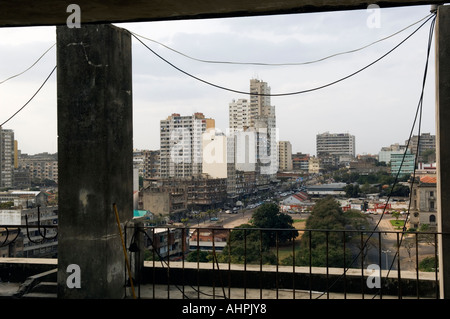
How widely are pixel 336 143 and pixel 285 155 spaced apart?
45.3 metres

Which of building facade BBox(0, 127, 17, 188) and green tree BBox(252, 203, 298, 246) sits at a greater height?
building facade BBox(0, 127, 17, 188)

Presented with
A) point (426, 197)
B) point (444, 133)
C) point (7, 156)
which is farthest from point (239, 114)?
point (444, 133)

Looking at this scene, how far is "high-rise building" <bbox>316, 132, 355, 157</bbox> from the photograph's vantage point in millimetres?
149438

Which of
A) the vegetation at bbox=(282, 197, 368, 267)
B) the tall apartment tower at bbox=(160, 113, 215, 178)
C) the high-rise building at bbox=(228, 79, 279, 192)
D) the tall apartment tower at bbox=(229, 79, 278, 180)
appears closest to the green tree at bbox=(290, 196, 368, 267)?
the vegetation at bbox=(282, 197, 368, 267)

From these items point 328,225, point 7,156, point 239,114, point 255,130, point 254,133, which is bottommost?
point 328,225

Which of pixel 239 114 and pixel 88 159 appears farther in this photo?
pixel 239 114

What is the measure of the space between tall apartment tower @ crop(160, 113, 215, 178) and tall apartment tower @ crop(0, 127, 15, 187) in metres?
45.2

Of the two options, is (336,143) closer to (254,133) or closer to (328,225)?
(254,133)

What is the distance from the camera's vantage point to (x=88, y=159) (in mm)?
4168

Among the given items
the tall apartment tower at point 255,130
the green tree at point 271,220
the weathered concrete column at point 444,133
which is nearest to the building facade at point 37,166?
the green tree at point 271,220

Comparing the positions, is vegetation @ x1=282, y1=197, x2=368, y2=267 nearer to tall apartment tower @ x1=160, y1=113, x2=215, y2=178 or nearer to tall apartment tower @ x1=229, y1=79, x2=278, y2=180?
tall apartment tower @ x1=229, y1=79, x2=278, y2=180

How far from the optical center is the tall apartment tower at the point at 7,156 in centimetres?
3475
